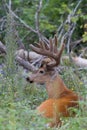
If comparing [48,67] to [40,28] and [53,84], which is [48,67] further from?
[40,28]

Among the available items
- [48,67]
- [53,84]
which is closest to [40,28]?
[48,67]

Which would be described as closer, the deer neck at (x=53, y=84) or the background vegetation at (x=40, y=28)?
the background vegetation at (x=40, y=28)

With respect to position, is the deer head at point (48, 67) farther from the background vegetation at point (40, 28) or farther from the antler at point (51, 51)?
the background vegetation at point (40, 28)

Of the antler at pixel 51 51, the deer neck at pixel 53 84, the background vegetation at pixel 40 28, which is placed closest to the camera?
the background vegetation at pixel 40 28

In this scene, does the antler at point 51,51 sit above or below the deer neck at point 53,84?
above

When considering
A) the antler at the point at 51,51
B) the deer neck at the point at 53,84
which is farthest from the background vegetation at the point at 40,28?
the antler at the point at 51,51

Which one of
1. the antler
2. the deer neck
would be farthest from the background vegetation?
the antler

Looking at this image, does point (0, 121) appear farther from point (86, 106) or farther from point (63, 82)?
point (63, 82)

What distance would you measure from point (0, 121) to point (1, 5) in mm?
8319

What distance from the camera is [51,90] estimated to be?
353 inches

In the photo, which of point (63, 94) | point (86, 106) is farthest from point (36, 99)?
point (86, 106)

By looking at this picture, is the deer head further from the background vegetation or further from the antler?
the background vegetation

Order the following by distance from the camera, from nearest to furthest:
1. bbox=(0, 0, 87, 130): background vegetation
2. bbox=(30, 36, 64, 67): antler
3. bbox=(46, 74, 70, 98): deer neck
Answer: bbox=(0, 0, 87, 130): background vegetation → bbox=(46, 74, 70, 98): deer neck → bbox=(30, 36, 64, 67): antler

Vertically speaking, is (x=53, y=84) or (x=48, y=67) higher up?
(x=48, y=67)
